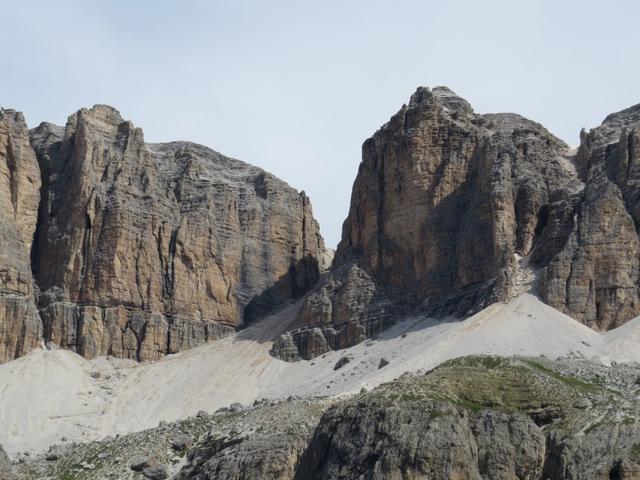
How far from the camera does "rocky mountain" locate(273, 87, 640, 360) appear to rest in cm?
13550

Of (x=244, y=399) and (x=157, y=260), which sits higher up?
(x=157, y=260)

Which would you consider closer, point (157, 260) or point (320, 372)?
point (320, 372)

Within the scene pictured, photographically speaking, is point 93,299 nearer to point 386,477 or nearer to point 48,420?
point 48,420

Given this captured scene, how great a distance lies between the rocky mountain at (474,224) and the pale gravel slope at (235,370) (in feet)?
10.2

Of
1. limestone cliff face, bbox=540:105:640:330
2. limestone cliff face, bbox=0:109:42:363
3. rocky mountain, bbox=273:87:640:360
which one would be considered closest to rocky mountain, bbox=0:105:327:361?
limestone cliff face, bbox=0:109:42:363

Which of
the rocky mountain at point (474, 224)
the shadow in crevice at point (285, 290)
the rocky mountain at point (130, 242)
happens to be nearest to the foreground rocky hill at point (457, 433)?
the rocky mountain at point (474, 224)

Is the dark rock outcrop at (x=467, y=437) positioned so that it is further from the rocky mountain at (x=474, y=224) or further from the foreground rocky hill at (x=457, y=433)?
the rocky mountain at (x=474, y=224)

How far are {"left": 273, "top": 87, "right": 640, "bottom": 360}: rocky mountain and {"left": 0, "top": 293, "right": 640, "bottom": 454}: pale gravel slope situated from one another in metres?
3.11

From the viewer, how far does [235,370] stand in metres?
150

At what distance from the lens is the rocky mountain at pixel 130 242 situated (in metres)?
156

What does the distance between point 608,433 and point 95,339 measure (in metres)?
76.0

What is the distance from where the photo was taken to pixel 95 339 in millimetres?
155625

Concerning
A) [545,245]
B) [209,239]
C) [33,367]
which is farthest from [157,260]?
[545,245]

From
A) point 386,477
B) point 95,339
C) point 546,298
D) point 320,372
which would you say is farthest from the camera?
point 95,339
